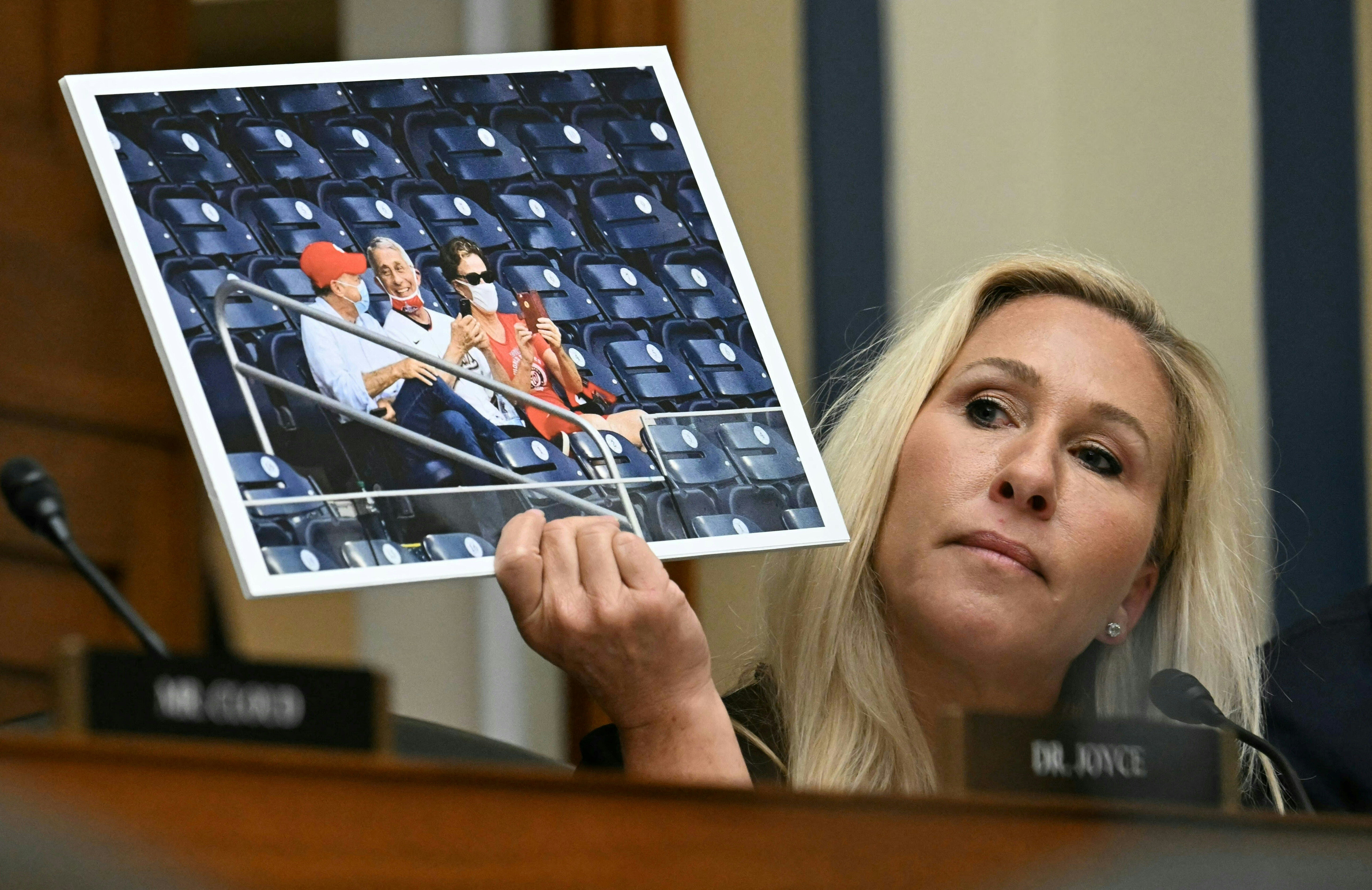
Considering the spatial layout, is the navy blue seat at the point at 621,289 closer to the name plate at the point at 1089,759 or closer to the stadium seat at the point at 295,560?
the stadium seat at the point at 295,560

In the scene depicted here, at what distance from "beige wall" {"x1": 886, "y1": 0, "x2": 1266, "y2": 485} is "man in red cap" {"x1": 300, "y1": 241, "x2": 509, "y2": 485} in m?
1.50

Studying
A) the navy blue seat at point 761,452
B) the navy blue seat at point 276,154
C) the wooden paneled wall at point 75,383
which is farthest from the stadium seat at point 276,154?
the wooden paneled wall at point 75,383

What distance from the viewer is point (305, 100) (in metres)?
1.03

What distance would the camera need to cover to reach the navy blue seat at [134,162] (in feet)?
3.05

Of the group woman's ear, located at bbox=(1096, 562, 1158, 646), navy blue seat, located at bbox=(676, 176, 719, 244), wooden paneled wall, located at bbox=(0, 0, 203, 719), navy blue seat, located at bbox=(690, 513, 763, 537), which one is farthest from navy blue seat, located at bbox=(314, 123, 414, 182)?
wooden paneled wall, located at bbox=(0, 0, 203, 719)

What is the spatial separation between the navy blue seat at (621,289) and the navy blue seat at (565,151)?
7 cm

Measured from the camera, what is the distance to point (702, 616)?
2.36 m

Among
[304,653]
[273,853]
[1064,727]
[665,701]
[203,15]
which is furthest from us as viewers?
[304,653]

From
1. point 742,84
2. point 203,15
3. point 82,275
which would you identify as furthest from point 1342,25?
point 203,15

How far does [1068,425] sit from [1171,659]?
0.30m

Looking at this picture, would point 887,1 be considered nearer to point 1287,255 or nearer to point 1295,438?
point 1287,255

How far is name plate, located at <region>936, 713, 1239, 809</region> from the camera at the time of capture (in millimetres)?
684

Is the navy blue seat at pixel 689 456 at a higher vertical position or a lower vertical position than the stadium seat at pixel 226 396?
lower

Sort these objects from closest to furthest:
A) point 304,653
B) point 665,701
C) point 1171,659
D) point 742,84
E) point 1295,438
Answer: point 665,701 → point 1171,659 → point 1295,438 → point 742,84 → point 304,653
